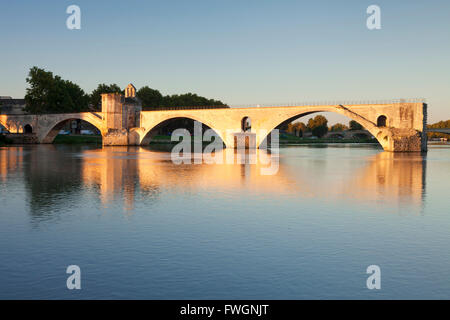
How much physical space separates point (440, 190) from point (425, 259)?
1123 cm

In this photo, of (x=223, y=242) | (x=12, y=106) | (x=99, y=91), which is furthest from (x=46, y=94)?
(x=223, y=242)

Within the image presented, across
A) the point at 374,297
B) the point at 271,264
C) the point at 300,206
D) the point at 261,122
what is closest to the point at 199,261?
the point at 271,264

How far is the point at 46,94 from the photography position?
79188mm

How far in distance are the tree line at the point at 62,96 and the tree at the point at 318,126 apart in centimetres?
6689

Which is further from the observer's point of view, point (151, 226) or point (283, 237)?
point (151, 226)

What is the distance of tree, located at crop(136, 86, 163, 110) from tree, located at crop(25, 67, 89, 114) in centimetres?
2057

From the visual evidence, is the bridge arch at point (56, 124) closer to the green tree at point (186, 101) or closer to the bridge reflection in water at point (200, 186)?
the green tree at point (186, 101)

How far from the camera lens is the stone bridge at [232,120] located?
49375 millimetres

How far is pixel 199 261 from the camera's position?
7.91 m

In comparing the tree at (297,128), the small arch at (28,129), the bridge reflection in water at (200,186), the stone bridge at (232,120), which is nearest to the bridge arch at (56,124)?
the stone bridge at (232,120)

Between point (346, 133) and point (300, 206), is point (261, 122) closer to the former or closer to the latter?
point (300, 206)

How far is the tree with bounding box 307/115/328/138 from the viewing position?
155m

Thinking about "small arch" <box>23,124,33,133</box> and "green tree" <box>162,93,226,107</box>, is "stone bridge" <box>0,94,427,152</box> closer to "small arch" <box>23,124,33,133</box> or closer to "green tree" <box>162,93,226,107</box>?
"small arch" <box>23,124,33,133</box>

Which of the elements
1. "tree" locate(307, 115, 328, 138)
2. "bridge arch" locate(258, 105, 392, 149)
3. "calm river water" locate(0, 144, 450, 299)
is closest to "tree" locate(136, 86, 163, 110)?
"bridge arch" locate(258, 105, 392, 149)
